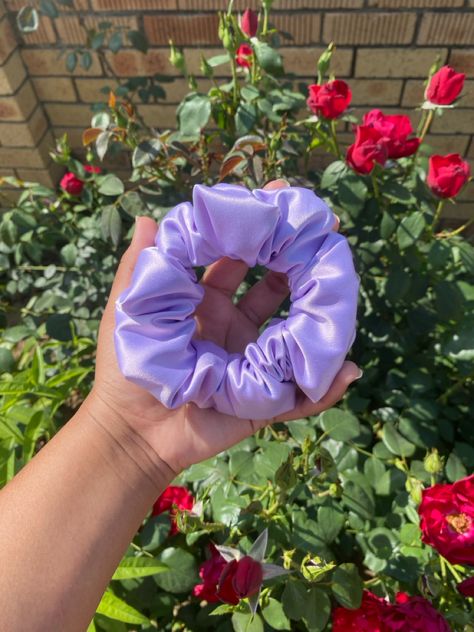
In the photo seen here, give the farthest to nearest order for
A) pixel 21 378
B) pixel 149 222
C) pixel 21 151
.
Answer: pixel 21 151 → pixel 21 378 → pixel 149 222

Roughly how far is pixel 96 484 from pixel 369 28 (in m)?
1.50

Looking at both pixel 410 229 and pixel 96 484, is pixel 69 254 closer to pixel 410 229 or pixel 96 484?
pixel 96 484

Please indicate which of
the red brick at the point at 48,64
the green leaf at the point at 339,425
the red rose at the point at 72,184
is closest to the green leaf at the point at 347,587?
the green leaf at the point at 339,425

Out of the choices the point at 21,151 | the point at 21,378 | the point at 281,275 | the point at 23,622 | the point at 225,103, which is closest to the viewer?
the point at 23,622

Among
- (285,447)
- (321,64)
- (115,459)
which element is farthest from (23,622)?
(321,64)

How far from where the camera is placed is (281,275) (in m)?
1.03

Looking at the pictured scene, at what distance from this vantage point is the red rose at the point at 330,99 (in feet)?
3.28

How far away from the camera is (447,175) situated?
96 cm

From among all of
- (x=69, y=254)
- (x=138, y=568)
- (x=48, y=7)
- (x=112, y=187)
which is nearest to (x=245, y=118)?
(x=112, y=187)

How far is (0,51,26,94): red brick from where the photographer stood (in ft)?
5.61

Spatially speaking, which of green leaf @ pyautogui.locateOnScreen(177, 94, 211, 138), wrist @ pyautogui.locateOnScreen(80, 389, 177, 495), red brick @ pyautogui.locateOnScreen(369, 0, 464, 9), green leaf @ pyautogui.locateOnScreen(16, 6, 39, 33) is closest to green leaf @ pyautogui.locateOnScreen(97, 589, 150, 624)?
wrist @ pyautogui.locateOnScreen(80, 389, 177, 495)

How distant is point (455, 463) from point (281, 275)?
54cm

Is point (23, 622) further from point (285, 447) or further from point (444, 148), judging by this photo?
point (444, 148)

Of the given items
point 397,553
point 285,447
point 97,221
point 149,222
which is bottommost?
point 397,553
